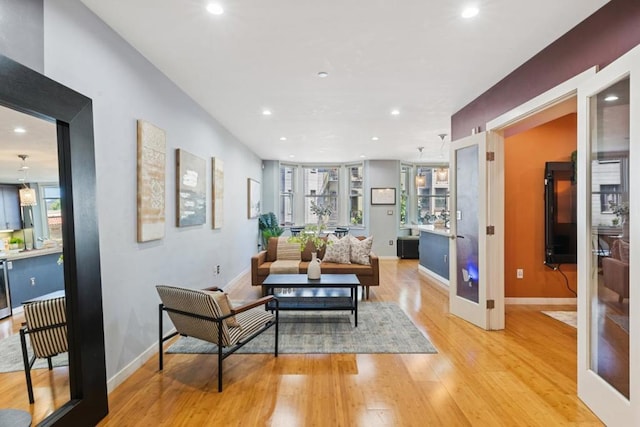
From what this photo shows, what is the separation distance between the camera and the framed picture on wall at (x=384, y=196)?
838 centimetres

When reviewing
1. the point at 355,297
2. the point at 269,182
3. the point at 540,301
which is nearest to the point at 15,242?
the point at 355,297

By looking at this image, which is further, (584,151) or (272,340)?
(272,340)

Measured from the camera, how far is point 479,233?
356 centimetres

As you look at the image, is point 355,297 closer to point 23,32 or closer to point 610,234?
point 610,234

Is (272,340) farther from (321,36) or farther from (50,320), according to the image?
(321,36)

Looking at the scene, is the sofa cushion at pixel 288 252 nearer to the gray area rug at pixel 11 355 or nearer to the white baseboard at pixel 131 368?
the white baseboard at pixel 131 368

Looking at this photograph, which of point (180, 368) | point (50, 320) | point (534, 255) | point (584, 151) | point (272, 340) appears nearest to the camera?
point (50, 320)

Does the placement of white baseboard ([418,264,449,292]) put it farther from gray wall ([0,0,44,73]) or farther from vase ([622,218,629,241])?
gray wall ([0,0,44,73])

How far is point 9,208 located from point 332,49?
236 centimetres

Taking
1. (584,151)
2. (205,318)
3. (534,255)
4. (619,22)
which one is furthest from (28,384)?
(534,255)

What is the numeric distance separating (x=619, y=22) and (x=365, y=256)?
3626mm

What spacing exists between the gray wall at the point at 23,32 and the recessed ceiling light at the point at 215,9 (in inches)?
35.5

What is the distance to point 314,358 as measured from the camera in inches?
111

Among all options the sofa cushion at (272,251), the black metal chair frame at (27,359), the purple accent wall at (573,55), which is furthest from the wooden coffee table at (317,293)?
the purple accent wall at (573,55)
